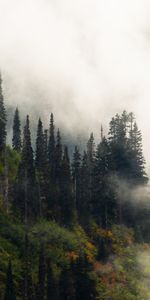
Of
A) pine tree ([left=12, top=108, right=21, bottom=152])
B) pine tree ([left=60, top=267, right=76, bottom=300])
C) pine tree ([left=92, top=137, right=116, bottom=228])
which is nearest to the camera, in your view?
pine tree ([left=60, top=267, right=76, bottom=300])

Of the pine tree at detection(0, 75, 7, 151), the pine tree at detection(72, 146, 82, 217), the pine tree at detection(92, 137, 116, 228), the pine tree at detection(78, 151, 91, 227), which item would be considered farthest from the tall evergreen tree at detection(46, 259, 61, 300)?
the pine tree at detection(72, 146, 82, 217)

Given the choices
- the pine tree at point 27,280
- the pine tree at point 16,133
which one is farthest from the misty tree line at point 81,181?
the pine tree at point 16,133

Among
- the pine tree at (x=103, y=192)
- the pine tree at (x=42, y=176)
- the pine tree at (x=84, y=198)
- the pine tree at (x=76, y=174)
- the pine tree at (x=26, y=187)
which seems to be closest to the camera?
the pine tree at (x=26, y=187)

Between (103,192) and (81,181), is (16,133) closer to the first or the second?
(81,181)

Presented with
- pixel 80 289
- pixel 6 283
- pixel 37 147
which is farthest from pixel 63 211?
Answer: pixel 6 283

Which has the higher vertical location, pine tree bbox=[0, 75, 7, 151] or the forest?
pine tree bbox=[0, 75, 7, 151]

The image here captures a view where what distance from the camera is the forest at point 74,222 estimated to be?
65.6 meters

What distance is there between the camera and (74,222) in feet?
301

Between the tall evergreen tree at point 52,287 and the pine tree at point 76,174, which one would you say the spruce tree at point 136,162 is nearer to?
the pine tree at point 76,174

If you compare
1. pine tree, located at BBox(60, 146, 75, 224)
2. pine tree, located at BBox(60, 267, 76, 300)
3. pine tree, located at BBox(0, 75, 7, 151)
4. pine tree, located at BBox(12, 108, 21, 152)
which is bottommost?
pine tree, located at BBox(60, 267, 76, 300)

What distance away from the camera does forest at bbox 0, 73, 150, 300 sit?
65625mm

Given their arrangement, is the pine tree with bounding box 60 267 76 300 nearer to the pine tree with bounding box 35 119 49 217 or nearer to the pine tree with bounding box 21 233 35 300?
the pine tree with bounding box 21 233 35 300

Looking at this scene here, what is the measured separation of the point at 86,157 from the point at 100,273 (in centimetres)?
4732

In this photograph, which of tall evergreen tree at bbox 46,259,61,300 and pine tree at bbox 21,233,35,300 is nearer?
pine tree at bbox 21,233,35,300
